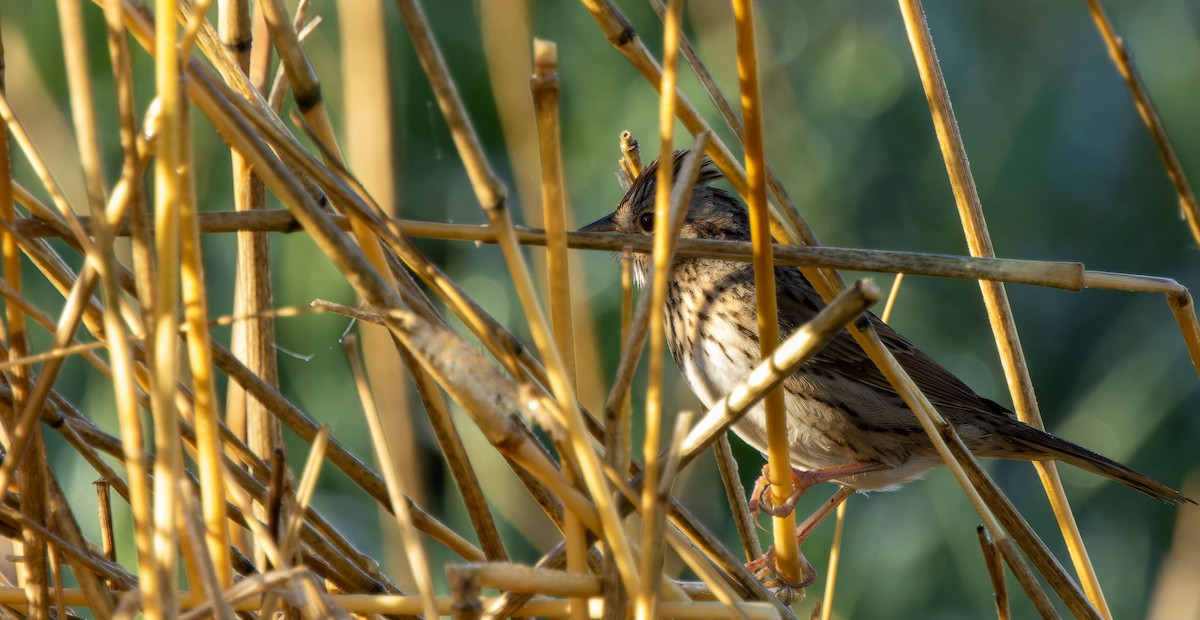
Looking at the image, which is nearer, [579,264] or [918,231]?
[579,264]

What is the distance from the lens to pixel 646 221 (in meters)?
2.79

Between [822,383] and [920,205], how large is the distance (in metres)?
1.92

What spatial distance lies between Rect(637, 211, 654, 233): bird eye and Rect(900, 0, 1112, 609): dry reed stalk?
3.01 feet

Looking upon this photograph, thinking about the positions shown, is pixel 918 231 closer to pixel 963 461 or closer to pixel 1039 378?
pixel 1039 378

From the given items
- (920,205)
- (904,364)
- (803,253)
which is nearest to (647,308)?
(803,253)

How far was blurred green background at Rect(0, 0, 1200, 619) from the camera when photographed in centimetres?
417

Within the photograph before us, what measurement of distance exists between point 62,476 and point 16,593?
9.39 feet

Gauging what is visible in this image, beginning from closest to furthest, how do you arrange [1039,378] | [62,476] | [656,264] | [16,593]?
1. [656,264]
2. [16,593]
3. [62,476]
4. [1039,378]

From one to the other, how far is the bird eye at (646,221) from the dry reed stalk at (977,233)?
3.01 feet

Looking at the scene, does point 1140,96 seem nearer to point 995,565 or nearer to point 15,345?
point 995,565

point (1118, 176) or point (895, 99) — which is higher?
point (895, 99)

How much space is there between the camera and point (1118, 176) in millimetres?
4449

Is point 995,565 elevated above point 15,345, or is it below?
below

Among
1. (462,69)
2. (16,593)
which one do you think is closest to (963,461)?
(16,593)
